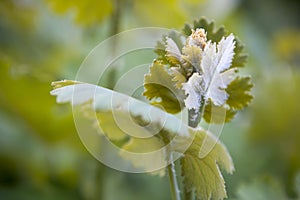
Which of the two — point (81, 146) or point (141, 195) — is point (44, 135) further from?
point (141, 195)

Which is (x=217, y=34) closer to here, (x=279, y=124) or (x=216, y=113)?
(x=216, y=113)

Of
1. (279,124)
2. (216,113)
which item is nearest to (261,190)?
(216,113)

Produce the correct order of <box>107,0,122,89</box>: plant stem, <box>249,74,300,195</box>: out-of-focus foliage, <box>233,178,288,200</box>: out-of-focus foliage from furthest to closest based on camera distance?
1. <box>249,74,300,195</box>: out-of-focus foliage
2. <box>107,0,122,89</box>: plant stem
3. <box>233,178,288,200</box>: out-of-focus foliage

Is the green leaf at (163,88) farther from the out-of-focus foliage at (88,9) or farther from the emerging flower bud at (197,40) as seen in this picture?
the out-of-focus foliage at (88,9)

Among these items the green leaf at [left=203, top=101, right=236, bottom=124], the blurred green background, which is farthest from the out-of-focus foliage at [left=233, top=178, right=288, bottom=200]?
the green leaf at [left=203, top=101, right=236, bottom=124]

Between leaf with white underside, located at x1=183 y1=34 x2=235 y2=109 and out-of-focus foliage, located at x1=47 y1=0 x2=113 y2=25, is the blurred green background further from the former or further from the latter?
leaf with white underside, located at x1=183 y1=34 x2=235 y2=109

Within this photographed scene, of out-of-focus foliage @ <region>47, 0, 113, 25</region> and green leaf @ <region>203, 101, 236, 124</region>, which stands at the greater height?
out-of-focus foliage @ <region>47, 0, 113, 25</region>
